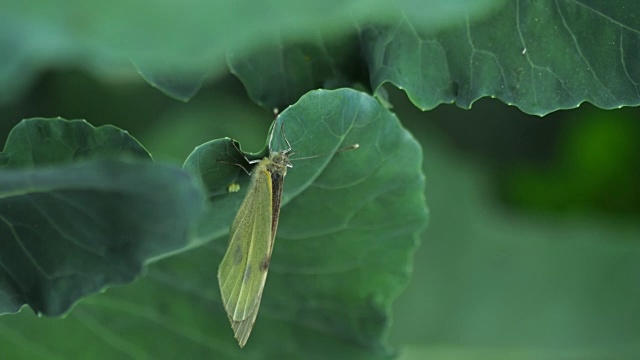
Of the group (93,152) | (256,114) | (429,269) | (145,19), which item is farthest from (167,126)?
(145,19)

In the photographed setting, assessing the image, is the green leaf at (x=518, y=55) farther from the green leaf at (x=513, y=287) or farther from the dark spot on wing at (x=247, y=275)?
the green leaf at (x=513, y=287)

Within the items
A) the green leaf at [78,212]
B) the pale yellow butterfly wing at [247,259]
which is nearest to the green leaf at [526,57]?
the pale yellow butterfly wing at [247,259]

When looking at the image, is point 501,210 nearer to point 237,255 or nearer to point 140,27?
point 237,255

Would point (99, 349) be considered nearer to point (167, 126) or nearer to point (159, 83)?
point (159, 83)

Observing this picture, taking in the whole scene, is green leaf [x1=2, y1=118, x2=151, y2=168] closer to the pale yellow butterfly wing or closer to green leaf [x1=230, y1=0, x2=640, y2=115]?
the pale yellow butterfly wing

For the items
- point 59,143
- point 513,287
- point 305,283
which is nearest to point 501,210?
point 513,287

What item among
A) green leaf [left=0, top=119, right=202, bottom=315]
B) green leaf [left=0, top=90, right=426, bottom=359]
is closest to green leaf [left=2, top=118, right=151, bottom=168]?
green leaf [left=0, top=119, right=202, bottom=315]

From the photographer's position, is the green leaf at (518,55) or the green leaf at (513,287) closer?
the green leaf at (518,55)
